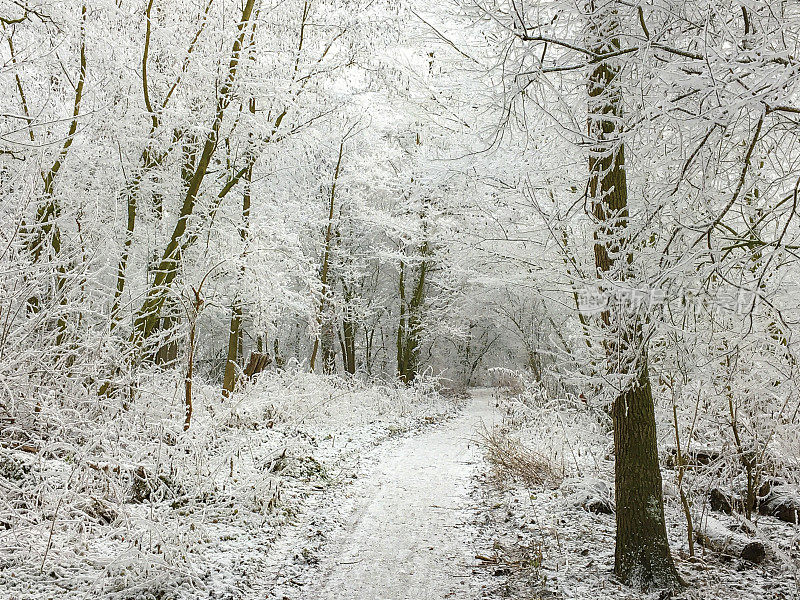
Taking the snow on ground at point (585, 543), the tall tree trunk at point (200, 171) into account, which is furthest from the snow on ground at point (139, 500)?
the snow on ground at point (585, 543)

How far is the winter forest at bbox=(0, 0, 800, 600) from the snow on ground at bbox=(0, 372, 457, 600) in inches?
1.6

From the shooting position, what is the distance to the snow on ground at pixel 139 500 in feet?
13.2

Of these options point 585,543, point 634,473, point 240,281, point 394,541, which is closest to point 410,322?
point 240,281

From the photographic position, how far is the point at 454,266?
456 inches

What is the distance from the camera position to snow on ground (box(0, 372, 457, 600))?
4027 millimetres

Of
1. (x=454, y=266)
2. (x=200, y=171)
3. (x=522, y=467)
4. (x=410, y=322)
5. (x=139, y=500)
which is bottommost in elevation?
(x=139, y=500)

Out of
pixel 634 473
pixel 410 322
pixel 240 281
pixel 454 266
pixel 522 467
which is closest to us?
pixel 634 473

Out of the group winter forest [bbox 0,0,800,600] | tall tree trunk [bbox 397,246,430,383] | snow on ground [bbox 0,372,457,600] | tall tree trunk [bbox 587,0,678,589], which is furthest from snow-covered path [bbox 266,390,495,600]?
tall tree trunk [bbox 397,246,430,383]

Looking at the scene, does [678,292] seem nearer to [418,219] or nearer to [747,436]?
[747,436]

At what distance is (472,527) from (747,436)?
3.00 m

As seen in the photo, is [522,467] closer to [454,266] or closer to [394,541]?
[394,541]

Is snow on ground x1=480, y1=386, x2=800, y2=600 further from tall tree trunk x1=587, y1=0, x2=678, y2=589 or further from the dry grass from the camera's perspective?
tall tree trunk x1=587, y1=0, x2=678, y2=589

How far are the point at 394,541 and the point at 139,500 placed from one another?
9.02 feet

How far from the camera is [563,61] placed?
3672 mm
